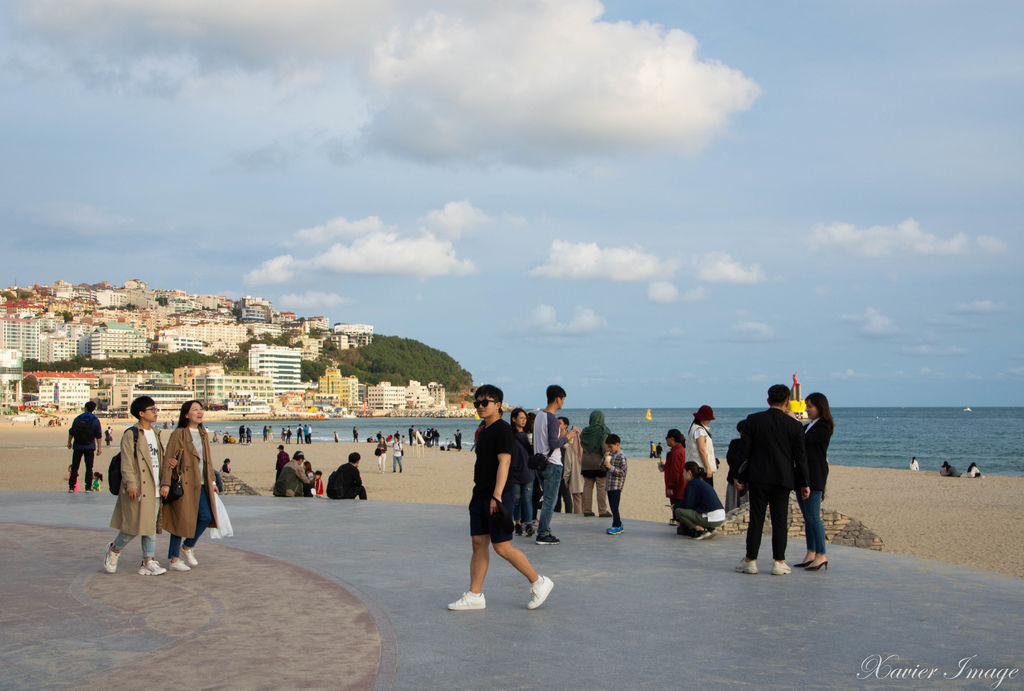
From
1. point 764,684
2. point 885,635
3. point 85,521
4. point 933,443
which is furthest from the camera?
point 933,443

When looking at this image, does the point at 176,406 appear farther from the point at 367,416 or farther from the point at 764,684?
the point at 764,684

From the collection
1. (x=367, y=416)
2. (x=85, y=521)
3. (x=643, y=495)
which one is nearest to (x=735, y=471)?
(x=85, y=521)

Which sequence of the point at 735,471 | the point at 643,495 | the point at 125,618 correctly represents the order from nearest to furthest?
the point at 125,618 < the point at 735,471 < the point at 643,495

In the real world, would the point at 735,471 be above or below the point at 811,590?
above

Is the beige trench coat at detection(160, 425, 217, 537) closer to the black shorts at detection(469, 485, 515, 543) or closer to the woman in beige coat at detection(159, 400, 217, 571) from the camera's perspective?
the woman in beige coat at detection(159, 400, 217, 571)

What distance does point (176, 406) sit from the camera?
510 feet

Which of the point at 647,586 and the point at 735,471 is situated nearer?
the point at 647,586

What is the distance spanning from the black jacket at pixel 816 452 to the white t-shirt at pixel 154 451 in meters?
6.10

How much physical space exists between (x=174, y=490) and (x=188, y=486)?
0.14 metres

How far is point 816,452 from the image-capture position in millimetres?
7500

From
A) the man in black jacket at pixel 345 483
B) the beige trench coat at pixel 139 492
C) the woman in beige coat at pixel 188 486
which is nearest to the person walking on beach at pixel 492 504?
the woman in beige coat at pixel 188 486

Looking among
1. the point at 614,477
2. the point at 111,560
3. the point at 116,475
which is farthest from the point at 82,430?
the point at 614,477

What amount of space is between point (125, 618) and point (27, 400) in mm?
176228

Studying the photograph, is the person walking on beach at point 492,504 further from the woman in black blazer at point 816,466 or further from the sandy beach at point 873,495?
the sandy beach at point 873,495
